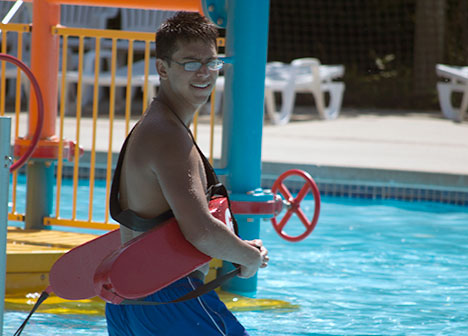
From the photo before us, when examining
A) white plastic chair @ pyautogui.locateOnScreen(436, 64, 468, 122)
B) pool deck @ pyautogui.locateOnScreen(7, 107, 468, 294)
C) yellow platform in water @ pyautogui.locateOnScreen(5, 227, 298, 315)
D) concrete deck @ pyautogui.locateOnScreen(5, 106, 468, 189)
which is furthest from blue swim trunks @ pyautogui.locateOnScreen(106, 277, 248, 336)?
white plastic chair @ pyautogui.locateOnScreen(436, 64, 468, 122)

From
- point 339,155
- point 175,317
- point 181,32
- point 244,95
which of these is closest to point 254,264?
point 175,317

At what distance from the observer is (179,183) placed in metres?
2.17

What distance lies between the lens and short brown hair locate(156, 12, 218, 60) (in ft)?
7.60

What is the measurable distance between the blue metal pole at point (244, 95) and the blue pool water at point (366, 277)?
2.18 feet

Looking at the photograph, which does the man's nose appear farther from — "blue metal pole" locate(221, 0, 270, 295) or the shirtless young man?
"blue metal pole" locate(221, 0, 270, 295)

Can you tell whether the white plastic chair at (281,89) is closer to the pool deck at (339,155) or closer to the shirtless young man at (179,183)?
the pool deck at (339,155)

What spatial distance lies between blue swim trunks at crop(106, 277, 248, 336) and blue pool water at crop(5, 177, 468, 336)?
1.69 metres

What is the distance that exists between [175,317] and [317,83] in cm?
1103

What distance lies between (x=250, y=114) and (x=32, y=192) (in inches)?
58.6

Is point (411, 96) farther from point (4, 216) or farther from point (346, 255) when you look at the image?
point (4, 216)

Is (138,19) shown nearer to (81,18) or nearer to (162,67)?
(81,18)

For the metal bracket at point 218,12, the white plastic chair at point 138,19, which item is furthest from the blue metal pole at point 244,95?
the white plastic chair at point 138,19

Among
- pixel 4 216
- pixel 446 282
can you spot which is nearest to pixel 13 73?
pixel 446 282

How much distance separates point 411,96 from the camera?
1677 centimetres
